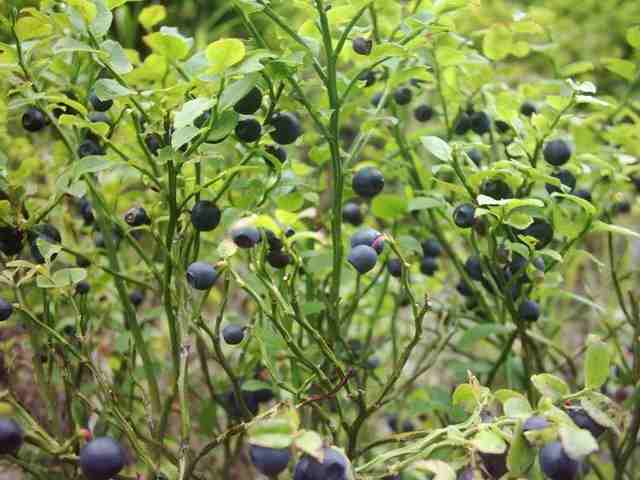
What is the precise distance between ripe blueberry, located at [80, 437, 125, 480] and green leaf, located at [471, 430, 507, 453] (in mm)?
Result: 426

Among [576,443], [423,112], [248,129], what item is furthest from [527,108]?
[576,443]

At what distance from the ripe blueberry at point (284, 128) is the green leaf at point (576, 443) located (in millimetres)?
554

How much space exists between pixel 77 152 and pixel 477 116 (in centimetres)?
72

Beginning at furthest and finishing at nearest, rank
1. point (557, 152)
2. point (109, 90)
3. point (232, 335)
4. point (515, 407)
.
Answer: point (557, 152)
point (232, 335)
point (109, 90)
point (515, 407)

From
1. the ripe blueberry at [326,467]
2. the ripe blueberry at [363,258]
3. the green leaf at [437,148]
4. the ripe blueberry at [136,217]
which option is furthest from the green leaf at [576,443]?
the ripe blueberry at [136,217]

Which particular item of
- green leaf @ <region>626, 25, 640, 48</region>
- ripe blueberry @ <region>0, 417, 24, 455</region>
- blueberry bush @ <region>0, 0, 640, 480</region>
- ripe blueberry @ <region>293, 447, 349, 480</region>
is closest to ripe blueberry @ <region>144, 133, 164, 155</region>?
blueberry bush @ <region>0, 0, 640, 480</region>

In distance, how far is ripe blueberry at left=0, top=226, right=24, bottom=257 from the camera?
1.07 m

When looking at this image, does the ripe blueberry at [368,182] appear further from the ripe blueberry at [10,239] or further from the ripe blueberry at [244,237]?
the ripe blueberry at [10,239]

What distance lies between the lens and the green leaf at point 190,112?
0.83 m

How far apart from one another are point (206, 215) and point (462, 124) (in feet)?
2.07

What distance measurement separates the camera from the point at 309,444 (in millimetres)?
718

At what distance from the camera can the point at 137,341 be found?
1177 millimetres

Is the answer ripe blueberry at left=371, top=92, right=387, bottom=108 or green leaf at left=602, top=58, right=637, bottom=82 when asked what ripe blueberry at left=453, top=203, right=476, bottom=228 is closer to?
ripe blueberry at left=371, top=92, right=387, bottom=108

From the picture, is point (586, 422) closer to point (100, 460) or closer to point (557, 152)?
point (557, 152)
